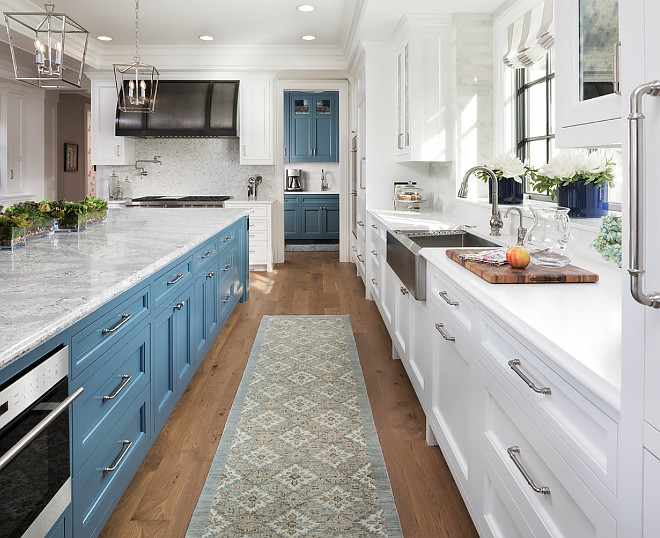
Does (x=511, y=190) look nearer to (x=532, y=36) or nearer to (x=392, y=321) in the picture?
(x=532, y=36)

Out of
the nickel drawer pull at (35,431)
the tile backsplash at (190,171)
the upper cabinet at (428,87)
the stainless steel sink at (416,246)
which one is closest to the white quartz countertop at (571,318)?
the stainless steel sink at (416,246)

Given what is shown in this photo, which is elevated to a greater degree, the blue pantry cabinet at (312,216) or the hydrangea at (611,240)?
the blue pantry cabinet at (312,216)

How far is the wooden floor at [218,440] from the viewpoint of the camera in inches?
76.4

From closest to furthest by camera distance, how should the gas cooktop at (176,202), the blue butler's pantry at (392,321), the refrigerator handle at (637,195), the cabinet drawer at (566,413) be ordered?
the refrigerator handle at (637,195), the cabinet drawer at (566,413), the blue butler's pantry at (392,321), the gas cooktop at (176,202)

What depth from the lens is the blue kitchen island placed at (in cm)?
142

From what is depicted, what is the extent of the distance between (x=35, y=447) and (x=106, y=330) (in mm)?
556

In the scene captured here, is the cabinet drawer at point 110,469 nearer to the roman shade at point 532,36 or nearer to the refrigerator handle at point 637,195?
the refrigerator handle at point 637,195

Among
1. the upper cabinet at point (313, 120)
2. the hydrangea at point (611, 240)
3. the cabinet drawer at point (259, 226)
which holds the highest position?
the upper cabinet at point (313, 120)

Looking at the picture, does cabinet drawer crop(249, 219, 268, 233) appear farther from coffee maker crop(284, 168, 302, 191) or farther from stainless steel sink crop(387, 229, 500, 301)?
stainless steel sink crop(387, 229, 500, 301)

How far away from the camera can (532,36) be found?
3443mm

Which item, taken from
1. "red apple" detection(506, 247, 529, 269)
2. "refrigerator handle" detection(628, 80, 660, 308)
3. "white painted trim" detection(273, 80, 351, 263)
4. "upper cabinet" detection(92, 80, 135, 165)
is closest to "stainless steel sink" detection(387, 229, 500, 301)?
"red apple" detection(506, 247, 529, 269)

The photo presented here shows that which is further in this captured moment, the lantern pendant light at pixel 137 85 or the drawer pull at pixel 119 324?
the lantern pendant light at pixel 137 85

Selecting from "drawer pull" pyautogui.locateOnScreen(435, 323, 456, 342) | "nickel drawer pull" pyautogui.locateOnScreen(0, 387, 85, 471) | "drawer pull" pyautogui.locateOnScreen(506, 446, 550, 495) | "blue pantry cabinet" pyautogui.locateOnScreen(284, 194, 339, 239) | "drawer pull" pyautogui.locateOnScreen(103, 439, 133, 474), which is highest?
"blue pantry cabinet" pyautogui.locateOnScreen(284, 194, 339, 239)

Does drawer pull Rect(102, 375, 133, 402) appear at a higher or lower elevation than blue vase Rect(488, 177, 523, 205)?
lower
